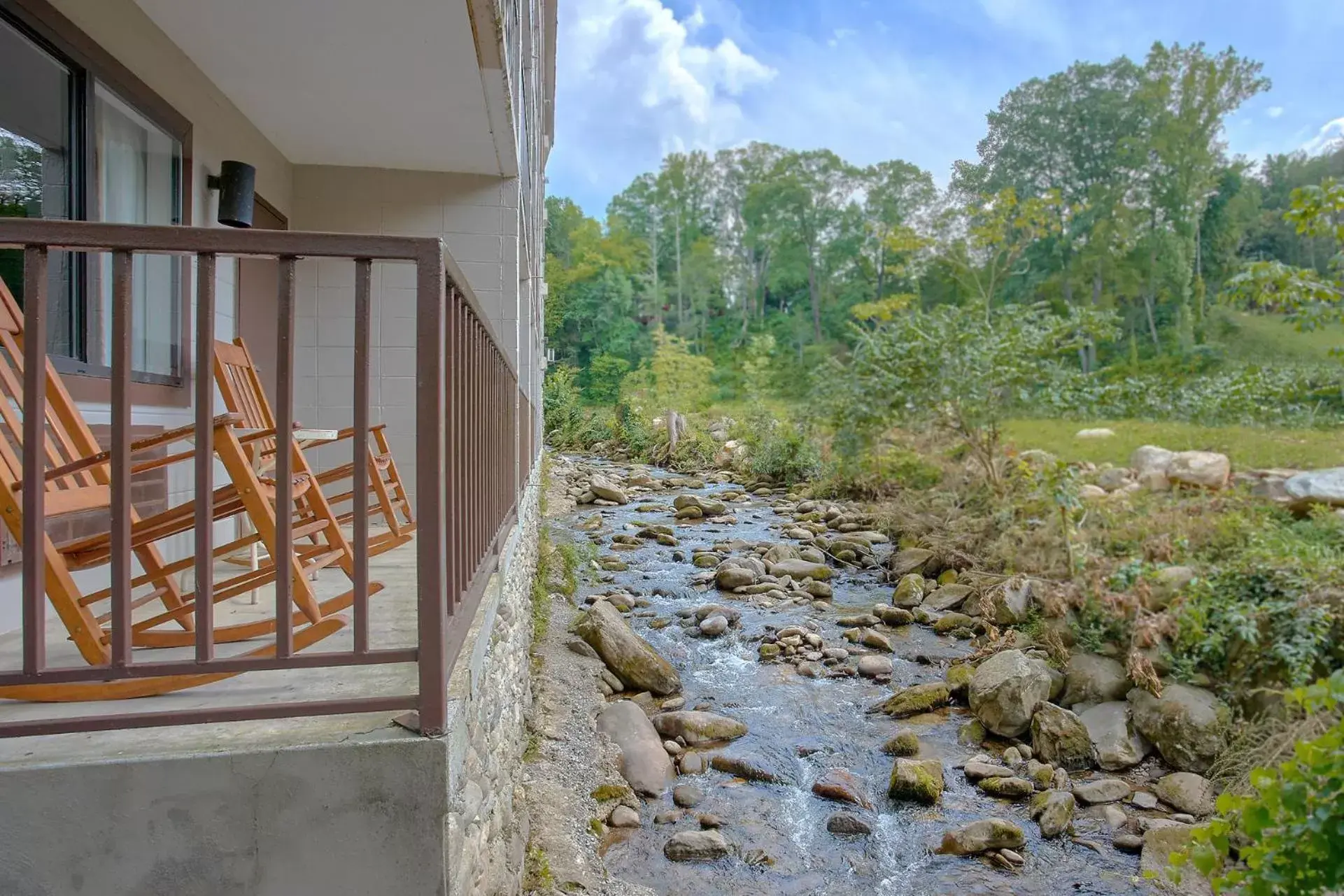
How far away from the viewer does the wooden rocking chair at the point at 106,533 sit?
1.71 m

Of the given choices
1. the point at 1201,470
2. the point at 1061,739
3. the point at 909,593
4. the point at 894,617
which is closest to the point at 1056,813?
the point at 1061,739

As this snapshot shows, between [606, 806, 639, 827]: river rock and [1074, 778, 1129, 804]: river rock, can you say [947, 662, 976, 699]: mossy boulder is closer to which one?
[1074, 778, 1129, 804]: river rock

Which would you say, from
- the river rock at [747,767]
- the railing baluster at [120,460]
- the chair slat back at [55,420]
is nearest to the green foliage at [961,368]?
the river rock at [747,767]

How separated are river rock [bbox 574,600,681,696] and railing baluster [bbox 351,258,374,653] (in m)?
3.88

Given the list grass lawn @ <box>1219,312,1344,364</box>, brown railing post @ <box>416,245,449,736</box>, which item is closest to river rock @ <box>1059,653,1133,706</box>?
brown railing post @ <box>416,245,449,736</box>

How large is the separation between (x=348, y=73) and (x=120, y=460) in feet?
9.35

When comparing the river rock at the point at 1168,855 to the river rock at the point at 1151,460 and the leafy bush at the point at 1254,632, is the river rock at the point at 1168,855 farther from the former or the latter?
the river rock at the point at 1151,460

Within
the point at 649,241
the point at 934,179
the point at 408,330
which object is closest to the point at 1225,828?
the point at 408,330

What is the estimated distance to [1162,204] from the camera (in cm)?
2636

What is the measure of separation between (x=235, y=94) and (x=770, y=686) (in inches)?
190

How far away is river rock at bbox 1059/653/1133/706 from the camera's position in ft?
16.9

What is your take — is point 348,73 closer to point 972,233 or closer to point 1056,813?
point 1056,813

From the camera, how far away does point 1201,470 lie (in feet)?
26.7

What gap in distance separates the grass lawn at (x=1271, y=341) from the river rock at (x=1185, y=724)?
59.3ft
